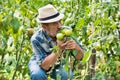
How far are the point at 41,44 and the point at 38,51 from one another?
66 mm

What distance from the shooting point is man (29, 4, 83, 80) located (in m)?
2.87

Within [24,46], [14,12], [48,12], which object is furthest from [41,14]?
[14,12]

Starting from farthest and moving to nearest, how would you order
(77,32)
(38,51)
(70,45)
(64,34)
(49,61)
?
(77,32) → (38,51) → (49,61) → (70,45) → (64,34)

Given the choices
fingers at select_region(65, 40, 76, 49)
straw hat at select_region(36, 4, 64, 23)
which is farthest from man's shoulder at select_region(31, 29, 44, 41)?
fingers at select_region(65, 40, 76, 49)

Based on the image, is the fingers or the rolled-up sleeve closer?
the fingers

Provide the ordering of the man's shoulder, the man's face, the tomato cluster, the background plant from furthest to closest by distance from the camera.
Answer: the man's shoulder, the man's face, the background plant, the tomato cluster

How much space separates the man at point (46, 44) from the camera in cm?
287

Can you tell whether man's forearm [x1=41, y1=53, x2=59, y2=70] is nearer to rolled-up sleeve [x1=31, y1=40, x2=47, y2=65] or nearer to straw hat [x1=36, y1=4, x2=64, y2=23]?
rolled-up sleeve [x1=31, y1=40, x2=47, y2=65]

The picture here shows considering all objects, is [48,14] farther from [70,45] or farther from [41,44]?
[70,45]

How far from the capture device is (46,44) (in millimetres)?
2979

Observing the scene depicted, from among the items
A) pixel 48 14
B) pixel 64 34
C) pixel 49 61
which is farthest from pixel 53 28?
pixel 64 34

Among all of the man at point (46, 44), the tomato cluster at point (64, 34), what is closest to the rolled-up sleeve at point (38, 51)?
the man at point (46, 44)

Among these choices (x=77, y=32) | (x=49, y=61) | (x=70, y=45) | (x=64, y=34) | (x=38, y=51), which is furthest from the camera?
(x=77, y=32)

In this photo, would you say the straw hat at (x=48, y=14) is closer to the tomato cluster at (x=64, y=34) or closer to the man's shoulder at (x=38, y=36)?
the man's shoulder at (x=38, y=36)
